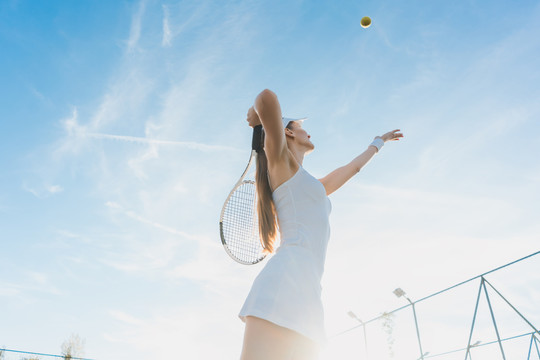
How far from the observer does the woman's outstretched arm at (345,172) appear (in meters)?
2.68

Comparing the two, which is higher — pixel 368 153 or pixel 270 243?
pixel 368 153

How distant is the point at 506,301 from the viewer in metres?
5.50

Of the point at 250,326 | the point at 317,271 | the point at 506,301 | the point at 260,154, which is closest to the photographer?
the point at 250,326

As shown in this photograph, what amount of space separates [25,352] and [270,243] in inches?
349

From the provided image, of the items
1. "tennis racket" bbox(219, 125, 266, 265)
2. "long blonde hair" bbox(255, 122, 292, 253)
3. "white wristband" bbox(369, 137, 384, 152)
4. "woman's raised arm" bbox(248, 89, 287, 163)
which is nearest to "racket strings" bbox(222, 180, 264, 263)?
"tennis racket" bbox(219, 125, 266, 265)

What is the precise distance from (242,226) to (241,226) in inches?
0.4

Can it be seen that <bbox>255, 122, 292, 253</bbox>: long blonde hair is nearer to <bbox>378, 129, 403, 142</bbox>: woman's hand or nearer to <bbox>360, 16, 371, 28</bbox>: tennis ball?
<bbox>378, 129, 403, 142</bbox>: woman's hand

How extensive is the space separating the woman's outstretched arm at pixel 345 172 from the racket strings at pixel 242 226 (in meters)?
0.55

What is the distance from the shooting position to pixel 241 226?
3.07 metres

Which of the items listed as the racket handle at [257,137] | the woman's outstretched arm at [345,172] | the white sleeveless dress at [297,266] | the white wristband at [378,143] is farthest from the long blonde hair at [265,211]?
the white wristband at [378,143]

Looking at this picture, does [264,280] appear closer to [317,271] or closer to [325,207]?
[317,271]

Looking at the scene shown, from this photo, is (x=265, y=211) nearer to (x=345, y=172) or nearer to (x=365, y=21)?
(x=345, y=172)

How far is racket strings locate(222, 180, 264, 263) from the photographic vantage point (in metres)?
2.96

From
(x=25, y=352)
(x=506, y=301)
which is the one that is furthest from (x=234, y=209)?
(x=25, y=352)
